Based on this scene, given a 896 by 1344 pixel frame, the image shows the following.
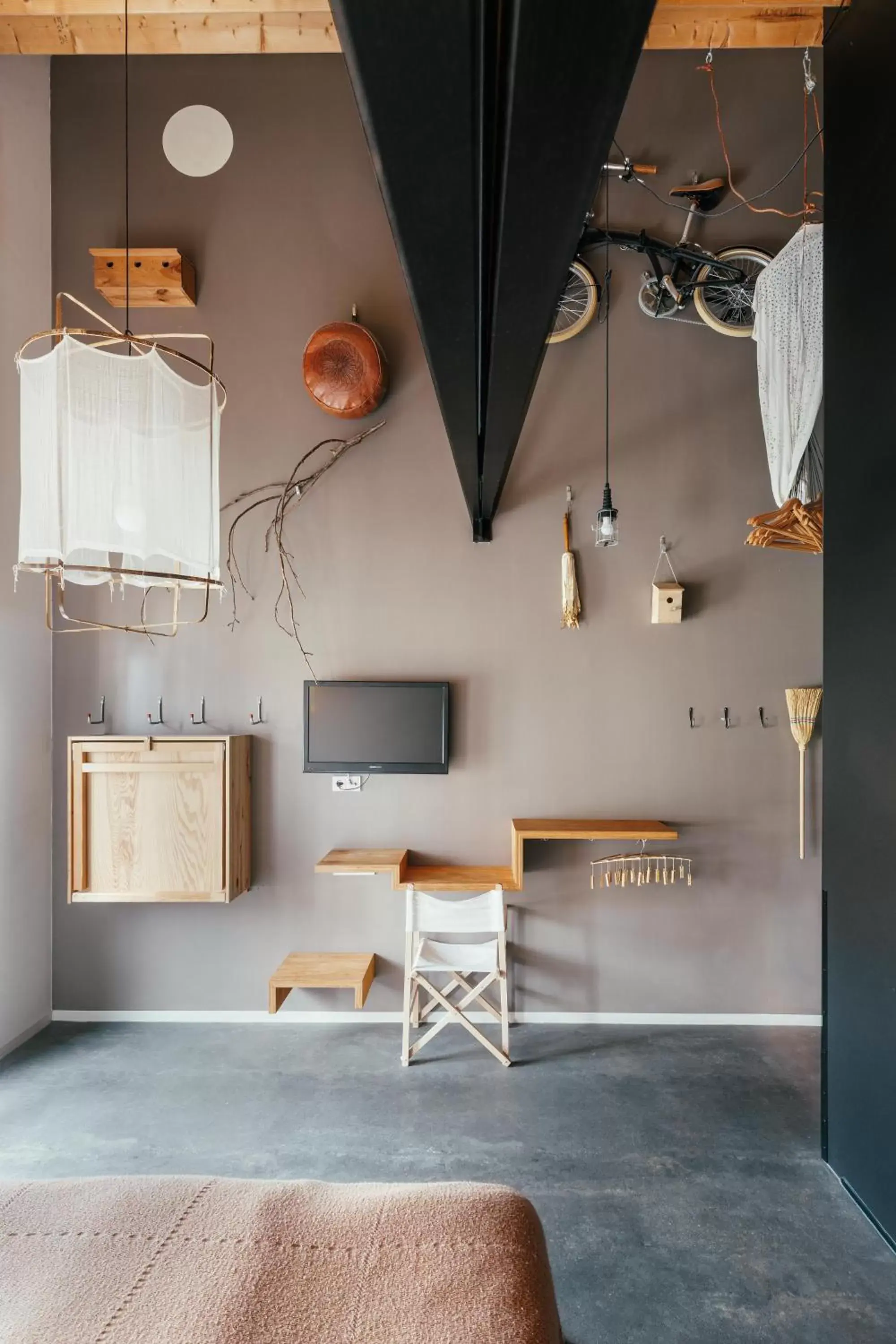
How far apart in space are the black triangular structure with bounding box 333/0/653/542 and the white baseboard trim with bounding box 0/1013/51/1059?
150 inches

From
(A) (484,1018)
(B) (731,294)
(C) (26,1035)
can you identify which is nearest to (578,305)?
(B) (731,294)

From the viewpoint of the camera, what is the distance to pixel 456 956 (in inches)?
136

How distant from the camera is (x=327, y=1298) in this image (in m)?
1.24

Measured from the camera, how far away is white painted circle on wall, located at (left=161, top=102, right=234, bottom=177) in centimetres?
379

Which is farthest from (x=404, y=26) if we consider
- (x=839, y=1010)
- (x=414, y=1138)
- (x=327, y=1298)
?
(x=414, y=1138)

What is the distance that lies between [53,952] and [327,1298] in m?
3.17

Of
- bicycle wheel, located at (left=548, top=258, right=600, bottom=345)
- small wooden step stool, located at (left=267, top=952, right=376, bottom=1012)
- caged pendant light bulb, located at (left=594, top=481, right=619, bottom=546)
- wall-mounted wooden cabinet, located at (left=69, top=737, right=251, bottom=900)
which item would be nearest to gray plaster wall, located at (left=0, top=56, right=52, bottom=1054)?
wall-mounted wooden cabinet, located at (left=69, top=737, right=251, bottom=900)

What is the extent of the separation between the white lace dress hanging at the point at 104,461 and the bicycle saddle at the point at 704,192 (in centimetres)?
294

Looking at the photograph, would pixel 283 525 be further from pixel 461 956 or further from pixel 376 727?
pixel 461 956

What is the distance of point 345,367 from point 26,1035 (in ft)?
11.6

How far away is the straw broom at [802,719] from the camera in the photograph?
3.66m

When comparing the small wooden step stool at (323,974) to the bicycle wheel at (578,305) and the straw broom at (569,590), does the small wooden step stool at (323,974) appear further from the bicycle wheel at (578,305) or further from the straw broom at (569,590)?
the bicycle wheel at (578,305)

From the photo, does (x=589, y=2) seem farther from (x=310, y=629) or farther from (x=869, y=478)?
(x=310, y=629)

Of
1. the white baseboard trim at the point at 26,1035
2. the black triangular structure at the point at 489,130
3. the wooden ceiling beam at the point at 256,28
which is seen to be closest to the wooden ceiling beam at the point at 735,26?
the wooden ceiling beam at the point at 256,28
